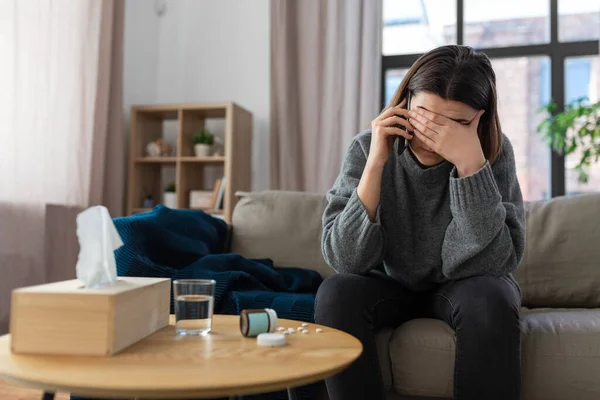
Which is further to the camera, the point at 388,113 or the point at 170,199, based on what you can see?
the point at 170,199

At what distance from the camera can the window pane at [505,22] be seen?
3484 mm

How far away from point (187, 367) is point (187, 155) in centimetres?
282

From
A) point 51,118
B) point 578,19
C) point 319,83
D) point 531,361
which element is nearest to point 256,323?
point 531,361

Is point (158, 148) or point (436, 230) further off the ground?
point (158, 148)

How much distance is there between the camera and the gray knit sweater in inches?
48.6

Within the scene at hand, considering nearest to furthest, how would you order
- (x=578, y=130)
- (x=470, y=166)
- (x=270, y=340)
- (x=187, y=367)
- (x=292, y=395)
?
1. (x=187, y=367)
2. (x=270, y=340)
3. (x=292, y=395)
4. (x=470, y=166)
5. (x=578, y=130)

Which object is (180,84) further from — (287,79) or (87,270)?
(87,270)

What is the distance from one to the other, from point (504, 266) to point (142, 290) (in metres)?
0.76

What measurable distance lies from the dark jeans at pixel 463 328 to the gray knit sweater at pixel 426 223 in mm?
53

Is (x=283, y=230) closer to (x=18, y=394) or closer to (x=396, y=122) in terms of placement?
(x=396, y=122)

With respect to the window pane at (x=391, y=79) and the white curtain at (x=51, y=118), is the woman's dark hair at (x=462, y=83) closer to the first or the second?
the white curtain at (x=51, y=118)

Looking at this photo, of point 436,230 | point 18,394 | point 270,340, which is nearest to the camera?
point 270,340

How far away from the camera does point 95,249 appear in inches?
35.0

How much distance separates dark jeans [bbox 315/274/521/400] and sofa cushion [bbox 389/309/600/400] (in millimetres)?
89
